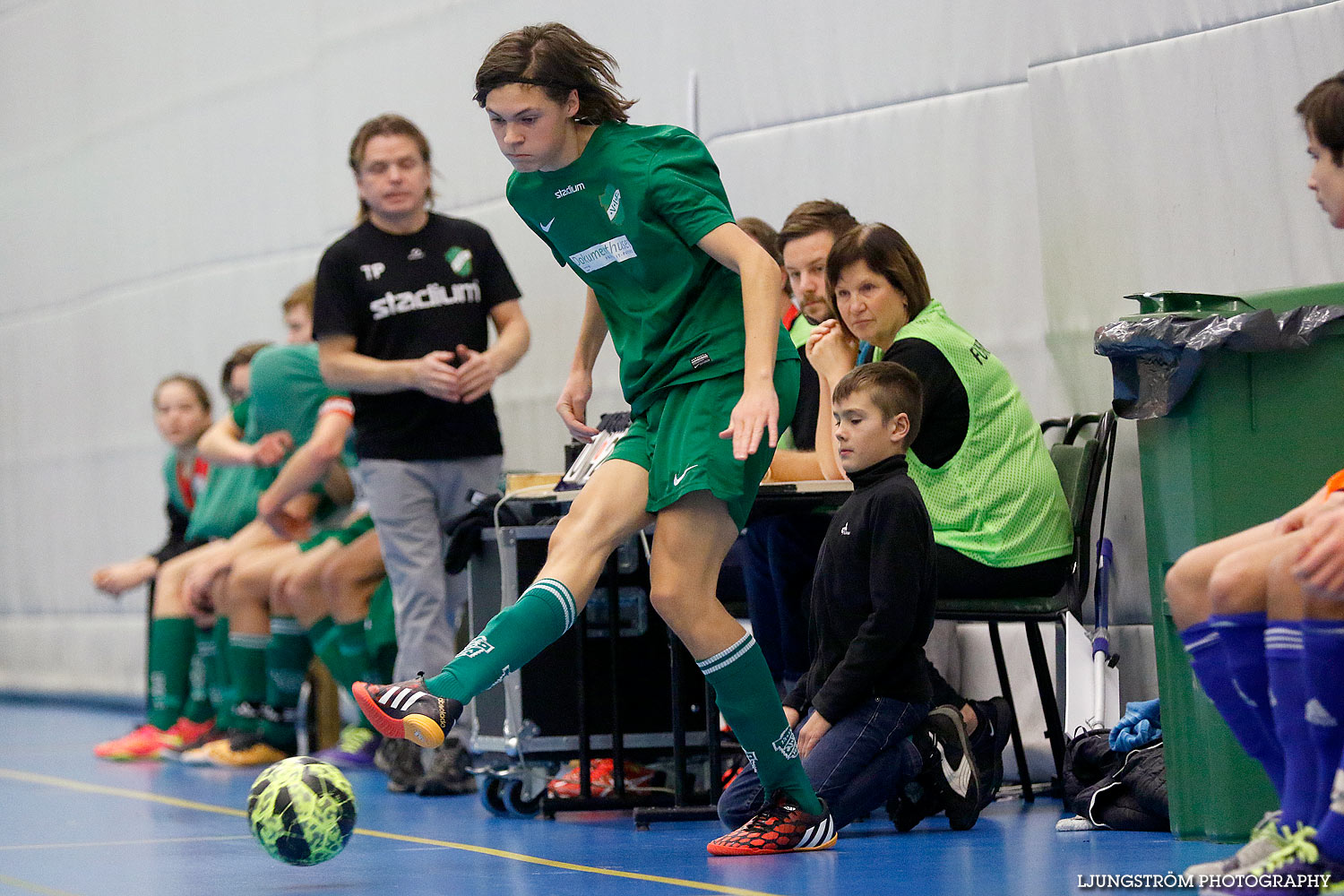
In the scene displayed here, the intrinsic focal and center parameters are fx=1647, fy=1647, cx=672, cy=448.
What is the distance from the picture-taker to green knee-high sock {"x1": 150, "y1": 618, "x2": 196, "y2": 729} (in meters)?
6.63

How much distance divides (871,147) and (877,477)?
1707 mm

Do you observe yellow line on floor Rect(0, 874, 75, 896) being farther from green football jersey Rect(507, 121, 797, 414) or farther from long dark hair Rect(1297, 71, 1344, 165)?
long dark hair Rect(1297, 71, 1344, 165)

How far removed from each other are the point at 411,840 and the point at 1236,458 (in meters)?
1.99

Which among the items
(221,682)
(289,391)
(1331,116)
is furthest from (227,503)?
(1331,116)

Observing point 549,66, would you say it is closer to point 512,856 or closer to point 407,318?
point 512,856

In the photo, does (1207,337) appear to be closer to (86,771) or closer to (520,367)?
(520,367)

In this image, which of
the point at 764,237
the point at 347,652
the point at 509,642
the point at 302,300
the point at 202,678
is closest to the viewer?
the point at 509,642

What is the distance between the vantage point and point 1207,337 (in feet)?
10.0

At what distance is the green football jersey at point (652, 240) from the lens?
3.24 metres

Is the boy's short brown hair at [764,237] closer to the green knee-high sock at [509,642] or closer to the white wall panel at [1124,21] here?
the white wall panel at [1124,21]

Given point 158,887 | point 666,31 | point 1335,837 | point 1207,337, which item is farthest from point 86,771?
point 1335,837

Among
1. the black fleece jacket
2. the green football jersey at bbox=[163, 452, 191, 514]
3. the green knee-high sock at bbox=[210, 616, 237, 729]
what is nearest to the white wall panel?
the black fleece jacket

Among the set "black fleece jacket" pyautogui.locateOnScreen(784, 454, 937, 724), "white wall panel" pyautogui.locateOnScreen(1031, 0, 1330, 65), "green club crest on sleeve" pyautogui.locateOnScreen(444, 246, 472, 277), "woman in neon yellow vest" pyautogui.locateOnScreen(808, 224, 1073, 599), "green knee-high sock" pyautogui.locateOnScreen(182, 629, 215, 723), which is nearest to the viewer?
"black fleece jacket" pyautogui.locateOnScreen(784, 454, 937, 724)

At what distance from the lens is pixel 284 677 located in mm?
5926
